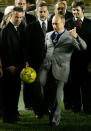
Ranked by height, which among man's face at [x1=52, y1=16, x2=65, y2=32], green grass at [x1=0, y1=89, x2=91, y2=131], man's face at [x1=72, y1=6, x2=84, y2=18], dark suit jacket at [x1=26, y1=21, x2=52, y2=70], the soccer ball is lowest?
green grass at [x1=0, y1=89, x2=91, y2=131]

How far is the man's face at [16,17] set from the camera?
7.49 meters

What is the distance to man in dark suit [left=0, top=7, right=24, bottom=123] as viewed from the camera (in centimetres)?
755

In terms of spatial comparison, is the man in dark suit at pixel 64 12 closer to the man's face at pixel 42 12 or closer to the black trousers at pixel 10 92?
the man's face at pixel 42 12

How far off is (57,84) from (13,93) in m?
0.83

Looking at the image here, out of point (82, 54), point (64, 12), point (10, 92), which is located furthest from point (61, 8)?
point (10, 92)

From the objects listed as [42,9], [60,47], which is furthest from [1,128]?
[42,9]

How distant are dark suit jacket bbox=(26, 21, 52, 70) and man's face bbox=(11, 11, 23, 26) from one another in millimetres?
472

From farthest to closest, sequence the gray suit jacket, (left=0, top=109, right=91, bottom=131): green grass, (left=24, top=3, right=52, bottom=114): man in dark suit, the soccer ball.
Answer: (left=24, top=3, right=52, bottom=114): man in dark suit, the soccer ball, (left=0, top=109, right=91, bottom=131): green grass, the gray suit jacket

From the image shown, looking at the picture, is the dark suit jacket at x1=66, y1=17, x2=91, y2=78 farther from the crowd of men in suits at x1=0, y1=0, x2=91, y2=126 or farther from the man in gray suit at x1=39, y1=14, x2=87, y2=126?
the man in gray suit at x1=39, y1=14, x2=87, y2=126

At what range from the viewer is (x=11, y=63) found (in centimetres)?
763

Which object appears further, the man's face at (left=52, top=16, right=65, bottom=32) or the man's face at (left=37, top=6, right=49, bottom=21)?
the man's face at (left=37, top=6, right=49, bottom=21)

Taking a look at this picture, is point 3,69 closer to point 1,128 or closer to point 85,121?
point 1,128

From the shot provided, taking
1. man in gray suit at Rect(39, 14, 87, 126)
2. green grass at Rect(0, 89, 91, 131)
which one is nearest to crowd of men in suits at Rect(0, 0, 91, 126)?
man in gray suit at Rect(39, 14, 87, 126)

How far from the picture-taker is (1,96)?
Result: 314 inches
